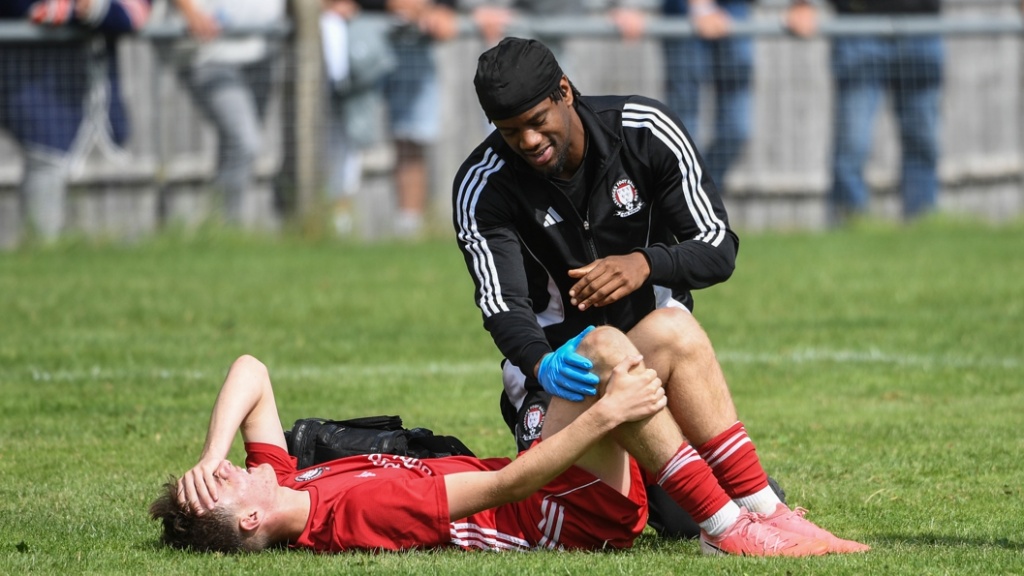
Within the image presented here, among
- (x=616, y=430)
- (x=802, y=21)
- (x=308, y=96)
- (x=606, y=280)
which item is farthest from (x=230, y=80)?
(x=616, y=430)

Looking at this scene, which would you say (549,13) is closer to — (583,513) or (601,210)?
(601,210)

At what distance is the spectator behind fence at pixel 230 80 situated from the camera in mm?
14516

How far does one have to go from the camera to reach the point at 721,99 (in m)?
15.5

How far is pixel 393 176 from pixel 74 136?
284 centimetres

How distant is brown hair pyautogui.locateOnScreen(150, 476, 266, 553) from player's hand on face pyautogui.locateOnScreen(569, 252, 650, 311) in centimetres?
135

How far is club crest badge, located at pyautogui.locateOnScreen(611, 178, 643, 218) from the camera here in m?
6.36

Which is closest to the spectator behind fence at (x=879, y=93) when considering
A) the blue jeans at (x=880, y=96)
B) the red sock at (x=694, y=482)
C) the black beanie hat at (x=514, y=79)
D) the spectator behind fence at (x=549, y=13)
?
the blue jeans at (x=880, y=96)

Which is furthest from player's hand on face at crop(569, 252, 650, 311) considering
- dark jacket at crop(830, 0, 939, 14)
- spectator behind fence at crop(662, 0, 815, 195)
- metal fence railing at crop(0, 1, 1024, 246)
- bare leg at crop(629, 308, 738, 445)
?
dark jacket at crop(830, 0, 939, 14)

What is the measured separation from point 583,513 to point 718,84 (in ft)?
33.2

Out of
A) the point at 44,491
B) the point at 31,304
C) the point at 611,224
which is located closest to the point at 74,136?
the point at 31,304

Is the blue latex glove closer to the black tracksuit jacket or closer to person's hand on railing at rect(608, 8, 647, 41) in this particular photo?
the black tracksuit jacket

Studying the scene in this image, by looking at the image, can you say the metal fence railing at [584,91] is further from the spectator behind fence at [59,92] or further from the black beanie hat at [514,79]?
the black beanie hat at [514,79]

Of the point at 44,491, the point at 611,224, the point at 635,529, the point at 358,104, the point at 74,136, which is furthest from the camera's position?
the point at 358,104

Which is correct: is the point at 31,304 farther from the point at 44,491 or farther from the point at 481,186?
the point at 481,186
